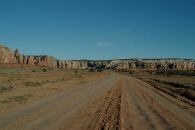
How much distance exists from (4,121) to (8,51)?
161 m

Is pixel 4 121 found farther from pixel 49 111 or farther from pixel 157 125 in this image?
pixel 157 125

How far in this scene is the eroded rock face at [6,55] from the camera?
15730cm

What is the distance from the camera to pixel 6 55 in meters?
164

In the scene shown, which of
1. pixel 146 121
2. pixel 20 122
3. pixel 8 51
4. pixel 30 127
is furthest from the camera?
pixel 8 51

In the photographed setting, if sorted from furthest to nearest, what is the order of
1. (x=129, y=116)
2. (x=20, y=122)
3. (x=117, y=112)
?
1. (x=117, y=112)
2. (x=129, y=116)
3. (x=20, y=122)

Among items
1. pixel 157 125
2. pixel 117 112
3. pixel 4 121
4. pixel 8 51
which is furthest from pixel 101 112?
pixel 8 51

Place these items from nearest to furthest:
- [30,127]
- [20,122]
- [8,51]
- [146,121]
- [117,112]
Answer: [30,127] < [20,122] < [146,121] < [117,112] < [8,51]

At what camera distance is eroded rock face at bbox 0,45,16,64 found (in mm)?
157300

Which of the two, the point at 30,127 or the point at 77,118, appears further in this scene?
the point at 77,118

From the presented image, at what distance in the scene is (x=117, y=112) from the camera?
57.0ft

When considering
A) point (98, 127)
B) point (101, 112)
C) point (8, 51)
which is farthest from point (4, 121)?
point (8, 51)

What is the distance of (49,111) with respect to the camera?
17203 millimetres

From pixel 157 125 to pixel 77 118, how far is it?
382cm

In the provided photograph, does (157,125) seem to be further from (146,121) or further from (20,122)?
(20,122)
